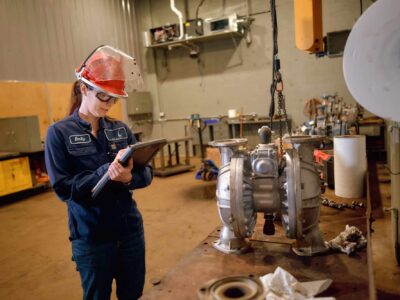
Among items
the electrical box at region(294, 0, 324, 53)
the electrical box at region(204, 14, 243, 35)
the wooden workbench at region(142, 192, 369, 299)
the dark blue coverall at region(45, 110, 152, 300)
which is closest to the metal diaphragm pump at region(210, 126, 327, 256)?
the wooden workbench at region(142, 192, 369, 299)

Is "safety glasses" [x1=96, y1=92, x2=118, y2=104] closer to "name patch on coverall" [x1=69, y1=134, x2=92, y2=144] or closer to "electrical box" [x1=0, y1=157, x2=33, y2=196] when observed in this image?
"name patch on coverall" [x1=69, y1=134, x2=92, y2=144]

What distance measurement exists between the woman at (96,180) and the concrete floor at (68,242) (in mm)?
881

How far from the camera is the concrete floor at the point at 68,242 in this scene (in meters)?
1.99

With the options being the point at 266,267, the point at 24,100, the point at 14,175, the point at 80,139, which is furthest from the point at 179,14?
the point at 266,267

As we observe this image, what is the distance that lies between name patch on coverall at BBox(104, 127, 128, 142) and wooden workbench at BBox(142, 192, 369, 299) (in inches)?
20.1

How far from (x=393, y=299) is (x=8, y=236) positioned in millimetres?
3014

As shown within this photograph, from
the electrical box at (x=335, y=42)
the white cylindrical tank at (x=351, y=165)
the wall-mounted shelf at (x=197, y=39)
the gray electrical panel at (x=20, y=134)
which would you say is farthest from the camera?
the wall-mounted shelf at (x=197, y=39)

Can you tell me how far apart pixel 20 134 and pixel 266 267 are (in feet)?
13.4

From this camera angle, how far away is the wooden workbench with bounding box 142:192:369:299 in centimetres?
Answer: 78

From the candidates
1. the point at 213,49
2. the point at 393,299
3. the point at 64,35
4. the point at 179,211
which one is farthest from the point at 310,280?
the point at 213,49

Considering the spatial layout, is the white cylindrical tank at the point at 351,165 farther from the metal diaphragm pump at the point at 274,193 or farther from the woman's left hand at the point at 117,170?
the woman's left hand at the point at 117,170

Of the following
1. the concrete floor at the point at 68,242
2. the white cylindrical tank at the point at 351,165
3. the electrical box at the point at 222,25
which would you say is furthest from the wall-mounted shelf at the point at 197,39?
the white cylindrical tank at the point at 351,165

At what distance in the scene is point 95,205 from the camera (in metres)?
1.12

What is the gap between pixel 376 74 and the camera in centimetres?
77
